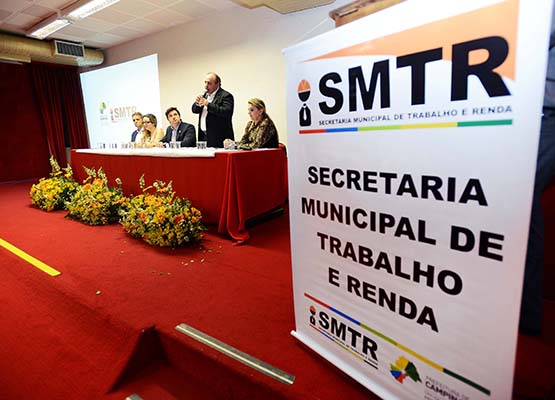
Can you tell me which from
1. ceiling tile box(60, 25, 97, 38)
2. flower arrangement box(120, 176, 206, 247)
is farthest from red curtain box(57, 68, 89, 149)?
flower arrangement box(120, 176, 206, 247)

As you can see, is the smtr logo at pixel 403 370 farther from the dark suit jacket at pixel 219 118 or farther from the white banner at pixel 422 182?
the dark suit jacket at pixel 219 118

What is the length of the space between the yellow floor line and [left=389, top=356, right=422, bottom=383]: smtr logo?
76.0 inches

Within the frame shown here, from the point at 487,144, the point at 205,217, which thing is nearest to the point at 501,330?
the point at 487,144

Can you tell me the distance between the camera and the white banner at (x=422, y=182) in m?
0.59

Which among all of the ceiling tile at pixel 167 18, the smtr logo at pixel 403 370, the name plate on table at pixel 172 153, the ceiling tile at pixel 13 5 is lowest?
the smtr logo at pixel 403 370

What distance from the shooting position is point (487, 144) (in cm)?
61

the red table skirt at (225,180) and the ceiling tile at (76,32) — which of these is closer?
the red table skirt at (225,180)

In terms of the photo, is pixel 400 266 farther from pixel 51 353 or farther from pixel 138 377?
pixel 51 353

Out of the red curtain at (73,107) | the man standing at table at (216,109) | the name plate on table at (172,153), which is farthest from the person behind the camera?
the red curtain at (73,107)

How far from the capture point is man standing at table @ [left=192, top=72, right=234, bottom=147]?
312 cm

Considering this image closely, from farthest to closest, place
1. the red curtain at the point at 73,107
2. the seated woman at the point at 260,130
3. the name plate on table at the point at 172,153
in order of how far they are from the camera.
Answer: the red curtain at the point at 73,107 < the seated woman at the point at 260,130 < the name plate on table at the point at 172,153

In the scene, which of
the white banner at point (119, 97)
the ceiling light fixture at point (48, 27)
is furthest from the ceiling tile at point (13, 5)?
the white banner at point (119, 97)

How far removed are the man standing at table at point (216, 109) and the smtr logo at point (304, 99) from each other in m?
2.26

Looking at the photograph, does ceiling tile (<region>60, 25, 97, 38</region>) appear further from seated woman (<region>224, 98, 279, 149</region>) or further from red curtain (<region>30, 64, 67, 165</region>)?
seated woman (<region>224, 98, 279, 149</region>)
